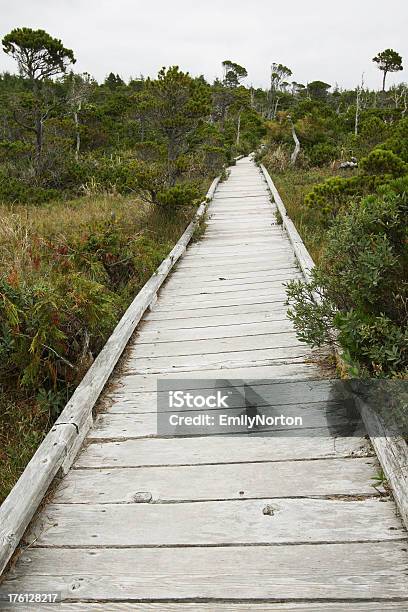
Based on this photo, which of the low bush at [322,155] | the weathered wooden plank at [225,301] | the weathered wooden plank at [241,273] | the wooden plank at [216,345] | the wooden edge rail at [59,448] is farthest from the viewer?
the low bush at [322,155]

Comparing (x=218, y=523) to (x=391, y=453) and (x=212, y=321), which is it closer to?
(x=391, y=453)

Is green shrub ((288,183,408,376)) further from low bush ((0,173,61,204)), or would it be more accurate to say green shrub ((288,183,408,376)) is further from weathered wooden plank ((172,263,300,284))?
low bush ((0,173,61,204))

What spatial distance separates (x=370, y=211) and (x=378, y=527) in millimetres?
1757

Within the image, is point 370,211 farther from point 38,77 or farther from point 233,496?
point 38,77

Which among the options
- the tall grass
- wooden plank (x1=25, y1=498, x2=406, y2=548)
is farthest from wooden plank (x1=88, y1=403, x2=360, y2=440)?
wooden plank (x1=25, y1=498, x2=406, y2=548)

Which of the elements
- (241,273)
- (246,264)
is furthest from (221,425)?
(246,264)

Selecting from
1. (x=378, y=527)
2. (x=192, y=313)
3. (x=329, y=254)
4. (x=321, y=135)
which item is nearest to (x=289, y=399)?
(x=329, y=254)

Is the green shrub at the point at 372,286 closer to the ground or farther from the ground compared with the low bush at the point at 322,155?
closer to the ground

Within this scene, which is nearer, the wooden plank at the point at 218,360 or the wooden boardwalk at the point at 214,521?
the wooden boardwalk at the point at 214,521

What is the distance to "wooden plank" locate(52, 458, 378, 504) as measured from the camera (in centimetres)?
231

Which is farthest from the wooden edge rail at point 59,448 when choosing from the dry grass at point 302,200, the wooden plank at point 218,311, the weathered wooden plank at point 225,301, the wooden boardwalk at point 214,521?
the dry grass at point 302,200

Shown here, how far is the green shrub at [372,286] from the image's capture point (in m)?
2.67

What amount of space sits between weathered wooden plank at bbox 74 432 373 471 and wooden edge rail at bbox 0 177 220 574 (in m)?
0.14

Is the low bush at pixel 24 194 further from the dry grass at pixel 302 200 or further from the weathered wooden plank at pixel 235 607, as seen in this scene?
the weathered wooden plank at pixel 235 607
